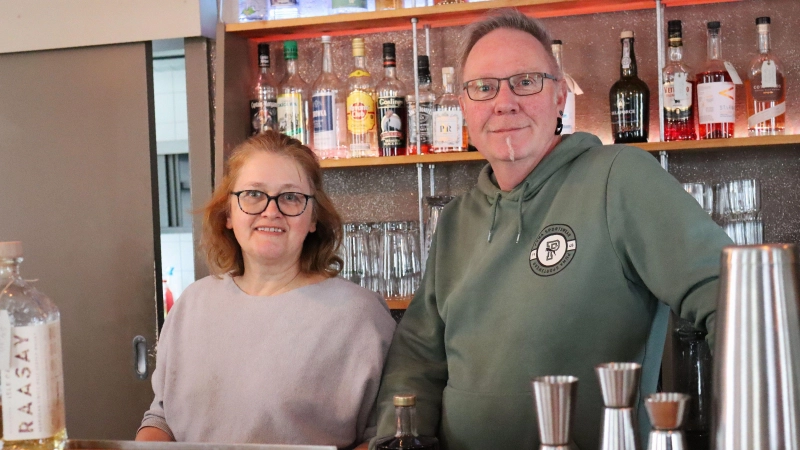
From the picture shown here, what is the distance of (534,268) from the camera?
1416mm

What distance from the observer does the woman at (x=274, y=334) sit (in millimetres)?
1675

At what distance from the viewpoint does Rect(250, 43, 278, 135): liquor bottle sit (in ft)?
7.93

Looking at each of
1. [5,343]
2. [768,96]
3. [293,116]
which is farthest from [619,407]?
[293,116]

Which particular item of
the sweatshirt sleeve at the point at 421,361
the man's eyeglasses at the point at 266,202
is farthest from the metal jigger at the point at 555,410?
the man's eyeglasses at the point at 266,202

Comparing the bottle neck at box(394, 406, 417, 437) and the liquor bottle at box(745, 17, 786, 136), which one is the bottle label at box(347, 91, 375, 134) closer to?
the liquor bottle at box(745, 17, 786, 136)

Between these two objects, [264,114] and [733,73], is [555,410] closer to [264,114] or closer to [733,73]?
[733,73]

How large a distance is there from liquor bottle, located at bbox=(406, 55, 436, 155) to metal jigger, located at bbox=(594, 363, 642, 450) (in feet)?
5.15

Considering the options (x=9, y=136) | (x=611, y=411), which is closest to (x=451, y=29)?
(x=9, y=136)

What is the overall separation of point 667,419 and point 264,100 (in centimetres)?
193

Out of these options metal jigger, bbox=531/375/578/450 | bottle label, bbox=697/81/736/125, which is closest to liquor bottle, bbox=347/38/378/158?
bottle label, bbox=697/81/736/125

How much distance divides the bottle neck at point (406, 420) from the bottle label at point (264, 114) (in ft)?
5.02

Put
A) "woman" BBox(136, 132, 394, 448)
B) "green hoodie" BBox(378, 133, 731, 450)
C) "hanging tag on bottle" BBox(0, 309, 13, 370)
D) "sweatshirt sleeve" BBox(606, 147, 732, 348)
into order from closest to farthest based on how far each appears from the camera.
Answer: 1. "hanging tag on bottle" BBox(0, 309, 13, 370)
2. "sweatshirt sleeve" BBox(606, 147, 732, 348)
3. "green hoodie" BBox(378, 133, 731, 450)
4. "woman" BBox(136, 132, 394, 448)

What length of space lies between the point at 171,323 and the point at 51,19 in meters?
1.32

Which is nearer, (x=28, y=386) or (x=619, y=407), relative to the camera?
(x=619, y=407)
